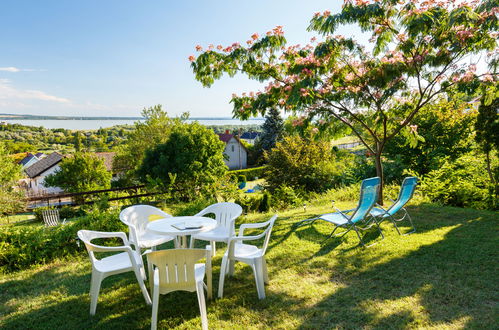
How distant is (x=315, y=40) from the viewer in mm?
6688

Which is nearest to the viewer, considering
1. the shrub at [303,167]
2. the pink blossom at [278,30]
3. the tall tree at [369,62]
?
the tall tree at [369,62]

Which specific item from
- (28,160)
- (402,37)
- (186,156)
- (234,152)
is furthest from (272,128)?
(28,160)

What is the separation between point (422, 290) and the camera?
3.52m

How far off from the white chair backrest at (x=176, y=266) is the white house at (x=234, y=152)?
39.9m

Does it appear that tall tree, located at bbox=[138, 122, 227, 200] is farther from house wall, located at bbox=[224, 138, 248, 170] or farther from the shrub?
house wall, located at bbox=[224, 138, 248, 170]

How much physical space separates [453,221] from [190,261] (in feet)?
19.6

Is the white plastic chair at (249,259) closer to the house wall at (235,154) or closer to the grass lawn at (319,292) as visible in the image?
the grass lawn at (319,292)

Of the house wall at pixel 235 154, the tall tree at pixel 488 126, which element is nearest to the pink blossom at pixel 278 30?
the tall tree at pixel 488 126

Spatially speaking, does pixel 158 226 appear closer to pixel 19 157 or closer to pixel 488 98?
pixel 488 98

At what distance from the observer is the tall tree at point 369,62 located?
19.1ft

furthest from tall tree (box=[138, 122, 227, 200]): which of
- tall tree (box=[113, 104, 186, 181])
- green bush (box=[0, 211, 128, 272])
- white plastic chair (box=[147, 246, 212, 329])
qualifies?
white plastic chair (box=[147, 246, 212, 329])

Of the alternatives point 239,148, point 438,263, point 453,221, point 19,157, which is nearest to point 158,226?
point 438,263

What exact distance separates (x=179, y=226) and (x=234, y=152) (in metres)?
39.5

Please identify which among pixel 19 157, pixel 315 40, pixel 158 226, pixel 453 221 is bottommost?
pixel 19 157
